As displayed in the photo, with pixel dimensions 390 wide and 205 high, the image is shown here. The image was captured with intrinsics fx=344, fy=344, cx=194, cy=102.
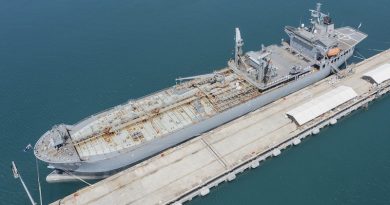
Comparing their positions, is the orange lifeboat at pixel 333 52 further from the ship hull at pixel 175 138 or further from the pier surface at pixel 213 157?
the pier surface at pixel 213 157

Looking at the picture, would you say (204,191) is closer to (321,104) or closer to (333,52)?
(321,104)

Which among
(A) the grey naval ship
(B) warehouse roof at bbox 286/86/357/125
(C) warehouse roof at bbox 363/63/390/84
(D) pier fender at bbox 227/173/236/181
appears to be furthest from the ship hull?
(C) warehouse roof at bbox 363/63/390/84

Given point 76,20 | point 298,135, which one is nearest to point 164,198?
point 298,135

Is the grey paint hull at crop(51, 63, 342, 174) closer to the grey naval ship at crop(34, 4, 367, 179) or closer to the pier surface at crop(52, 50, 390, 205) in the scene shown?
the grey naval ship at crop(34, 4, 367, 179)

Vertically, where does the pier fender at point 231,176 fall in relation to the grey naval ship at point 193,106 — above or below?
below

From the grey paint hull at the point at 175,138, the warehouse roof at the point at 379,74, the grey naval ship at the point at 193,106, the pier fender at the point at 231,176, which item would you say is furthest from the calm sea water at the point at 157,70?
the grey naval ship at the point at 193,106

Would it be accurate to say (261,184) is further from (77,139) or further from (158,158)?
(77,139)

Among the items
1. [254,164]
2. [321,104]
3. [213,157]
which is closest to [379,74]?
[321,104]
